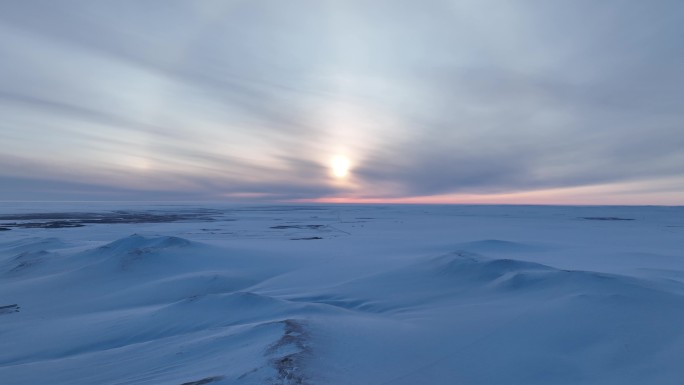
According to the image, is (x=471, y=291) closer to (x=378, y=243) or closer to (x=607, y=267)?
(x=607, y=267)

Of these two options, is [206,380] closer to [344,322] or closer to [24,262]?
[344,322]

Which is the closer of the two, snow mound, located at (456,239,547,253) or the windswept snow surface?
the windswept snow surface

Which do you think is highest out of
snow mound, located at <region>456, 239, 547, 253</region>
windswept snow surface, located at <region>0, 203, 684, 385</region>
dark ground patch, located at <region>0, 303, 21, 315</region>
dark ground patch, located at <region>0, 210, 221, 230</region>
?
dark ground patch, located at <region>0, 210, 221, 230</region>

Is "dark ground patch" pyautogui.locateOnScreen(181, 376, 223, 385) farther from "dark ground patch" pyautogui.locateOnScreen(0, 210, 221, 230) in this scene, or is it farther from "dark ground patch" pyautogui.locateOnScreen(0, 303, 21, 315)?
"dark ground patch" pyautogui.locateOnScreen(0, 210, 221, 230)

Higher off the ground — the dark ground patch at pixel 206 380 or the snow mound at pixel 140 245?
the snow mound at pixel 140 245

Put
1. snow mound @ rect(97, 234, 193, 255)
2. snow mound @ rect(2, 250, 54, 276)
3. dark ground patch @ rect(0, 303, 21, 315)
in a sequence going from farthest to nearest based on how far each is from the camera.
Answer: snow mound @ rect(97, 234, 193, 255)
snow mound @ rect(2, 250, 54, 276)
dark ground patch @ rect(0, 303, 21, 315)

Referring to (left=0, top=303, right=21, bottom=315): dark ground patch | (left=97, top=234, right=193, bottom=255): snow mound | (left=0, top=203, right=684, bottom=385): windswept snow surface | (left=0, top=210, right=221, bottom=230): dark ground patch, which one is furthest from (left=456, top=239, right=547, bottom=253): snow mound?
(left=0, top=210, right=221, bottom=230): dark ground patch

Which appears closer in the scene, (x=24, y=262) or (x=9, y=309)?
(x=9, y=309)

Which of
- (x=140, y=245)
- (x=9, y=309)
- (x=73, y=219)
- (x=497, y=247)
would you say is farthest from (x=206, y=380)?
(x=73, y=219)

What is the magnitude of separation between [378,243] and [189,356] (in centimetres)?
1653

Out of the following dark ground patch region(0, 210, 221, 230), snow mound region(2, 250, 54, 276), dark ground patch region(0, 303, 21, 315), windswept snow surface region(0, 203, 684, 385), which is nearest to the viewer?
windswept snow surface region(0, 203, 684, 385)

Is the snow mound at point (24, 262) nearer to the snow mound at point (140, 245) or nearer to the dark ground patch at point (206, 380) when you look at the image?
the snow mound at point (140, 245)

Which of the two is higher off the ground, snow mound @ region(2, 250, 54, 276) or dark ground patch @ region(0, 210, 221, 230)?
dark ground patch @ region(0, 210, 221, 230)

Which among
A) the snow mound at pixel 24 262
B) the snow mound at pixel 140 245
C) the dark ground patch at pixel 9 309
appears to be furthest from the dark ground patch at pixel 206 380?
the snow mound at pixel 24 262
